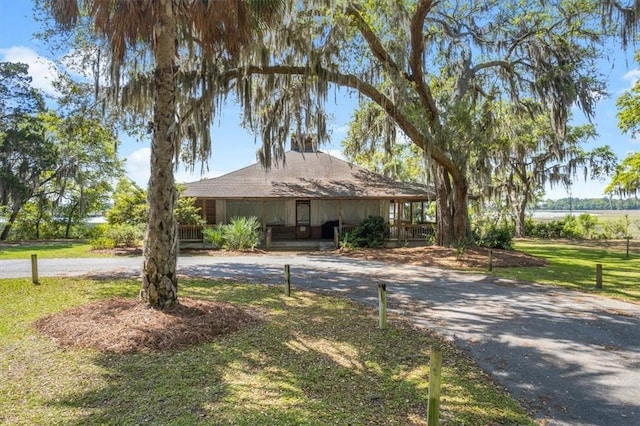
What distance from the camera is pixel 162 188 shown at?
20.7 feet

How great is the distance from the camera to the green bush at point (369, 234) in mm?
18562


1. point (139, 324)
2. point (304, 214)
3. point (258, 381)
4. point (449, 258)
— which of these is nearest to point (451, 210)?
point (449, 258)

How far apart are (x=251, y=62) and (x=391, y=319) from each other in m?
8.83

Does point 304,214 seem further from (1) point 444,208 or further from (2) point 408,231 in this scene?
(1) point 444,208

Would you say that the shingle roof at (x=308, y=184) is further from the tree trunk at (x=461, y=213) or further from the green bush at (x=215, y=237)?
the tree trunk at (x=461, y=213)

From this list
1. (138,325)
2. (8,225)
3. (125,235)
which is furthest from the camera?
(8,225)

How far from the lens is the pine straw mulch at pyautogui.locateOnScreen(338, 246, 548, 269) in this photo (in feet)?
43.0

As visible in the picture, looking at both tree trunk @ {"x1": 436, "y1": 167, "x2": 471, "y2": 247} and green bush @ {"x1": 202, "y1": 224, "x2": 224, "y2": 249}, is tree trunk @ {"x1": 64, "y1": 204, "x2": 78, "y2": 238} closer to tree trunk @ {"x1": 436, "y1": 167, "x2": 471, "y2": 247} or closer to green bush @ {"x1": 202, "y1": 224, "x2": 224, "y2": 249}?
green bush @ {"x1": 202, "y1": 224, "x2": 224, "y2": 249}

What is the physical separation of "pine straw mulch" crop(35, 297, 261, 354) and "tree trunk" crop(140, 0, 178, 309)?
1.17 feet

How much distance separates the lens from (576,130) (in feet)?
91.0

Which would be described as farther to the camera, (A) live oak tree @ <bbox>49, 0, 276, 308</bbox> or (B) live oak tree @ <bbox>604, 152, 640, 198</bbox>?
(B) live oak tree @ <bbox>604, 152, 640, 198</bbox>

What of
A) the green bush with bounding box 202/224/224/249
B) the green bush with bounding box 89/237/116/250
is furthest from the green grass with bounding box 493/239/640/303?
the green bush with bounding box 89/237/116/250

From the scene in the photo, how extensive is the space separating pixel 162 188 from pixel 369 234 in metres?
13.6

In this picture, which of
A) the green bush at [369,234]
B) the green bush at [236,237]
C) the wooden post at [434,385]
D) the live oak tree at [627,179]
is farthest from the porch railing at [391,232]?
the wooden post at [434,385]
